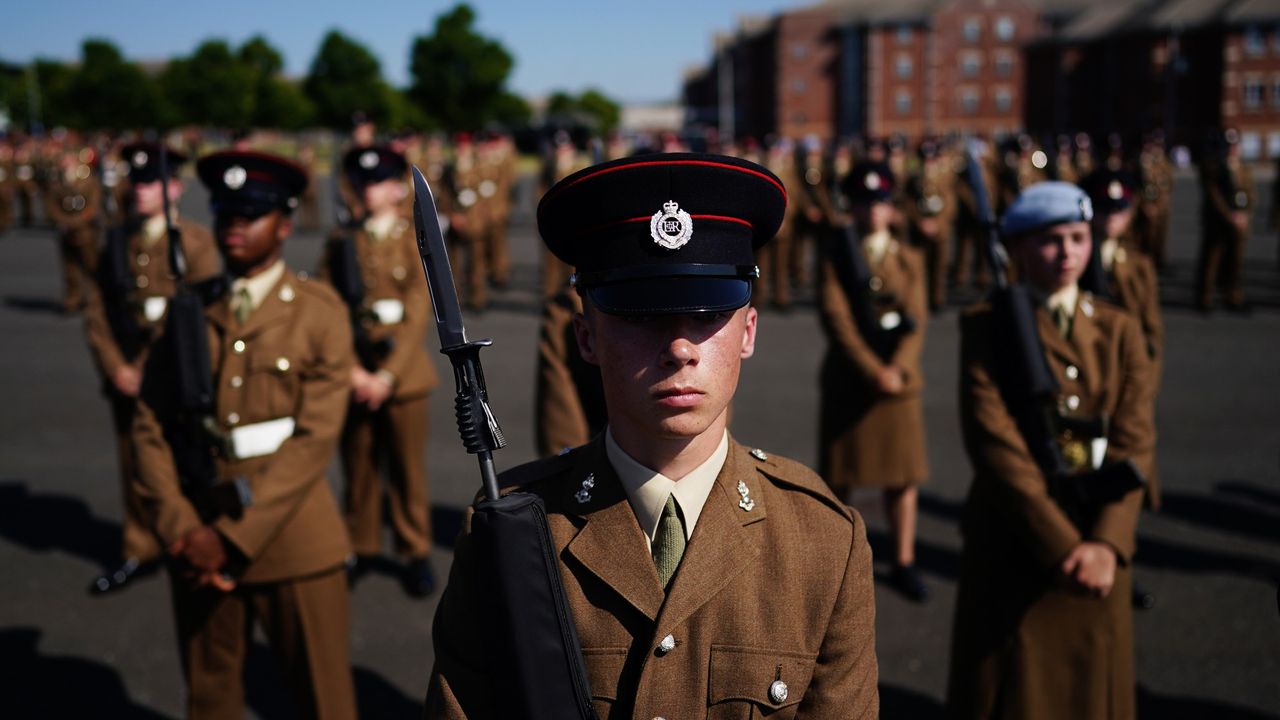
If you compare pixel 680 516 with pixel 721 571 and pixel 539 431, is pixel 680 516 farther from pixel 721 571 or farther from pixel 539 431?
pixel 539 431

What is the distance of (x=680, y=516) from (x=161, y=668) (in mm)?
3984

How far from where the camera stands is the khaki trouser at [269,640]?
3.85m

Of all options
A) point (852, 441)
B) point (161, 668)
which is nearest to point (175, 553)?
point (161, 668)

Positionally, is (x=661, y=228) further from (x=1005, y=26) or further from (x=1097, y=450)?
(x=1005, y=26)

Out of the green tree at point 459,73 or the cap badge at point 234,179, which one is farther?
the green tree at point 459,73

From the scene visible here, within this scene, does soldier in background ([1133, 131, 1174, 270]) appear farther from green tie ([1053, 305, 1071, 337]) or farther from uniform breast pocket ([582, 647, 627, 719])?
uniform breast pocket ([582, 647, 627, 719])

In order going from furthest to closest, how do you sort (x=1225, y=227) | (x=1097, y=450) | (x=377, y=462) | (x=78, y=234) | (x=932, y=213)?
(x=932, y=213) → (x=78, y=234) → (x=1225, y=227) → (x=377, y=462) → (x=1097, y=450)

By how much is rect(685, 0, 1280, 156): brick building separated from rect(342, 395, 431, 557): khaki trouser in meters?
63.1

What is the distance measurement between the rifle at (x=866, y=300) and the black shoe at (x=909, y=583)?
1.18m

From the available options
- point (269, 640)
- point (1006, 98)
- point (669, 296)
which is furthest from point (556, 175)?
point (1006, 98)

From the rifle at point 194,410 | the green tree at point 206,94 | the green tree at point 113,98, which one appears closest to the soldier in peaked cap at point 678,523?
the rifle at point 194,410

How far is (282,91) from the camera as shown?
78.3 meters

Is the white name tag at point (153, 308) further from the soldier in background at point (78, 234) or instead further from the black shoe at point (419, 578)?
the soldier in background at point (78, 234)

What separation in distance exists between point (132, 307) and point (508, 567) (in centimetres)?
556
